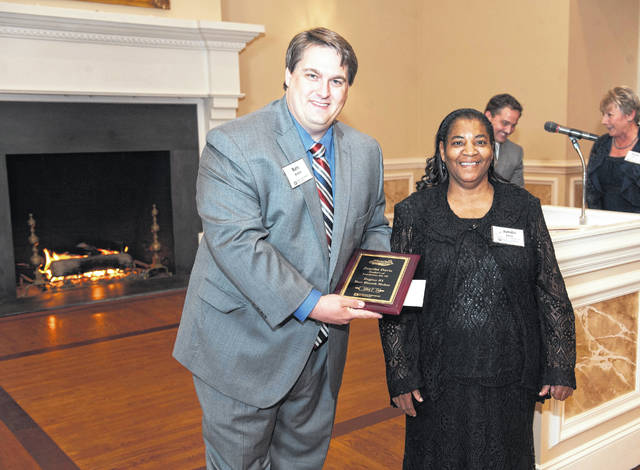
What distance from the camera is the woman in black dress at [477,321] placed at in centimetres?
187

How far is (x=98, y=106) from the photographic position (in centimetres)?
564

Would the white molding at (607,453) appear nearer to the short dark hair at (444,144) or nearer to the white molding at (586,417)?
the white molding at (586,417)

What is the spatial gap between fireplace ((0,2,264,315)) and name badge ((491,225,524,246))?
4.36 metres

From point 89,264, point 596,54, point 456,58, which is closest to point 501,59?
point 456,58

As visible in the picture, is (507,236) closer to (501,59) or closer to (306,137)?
(306,137)

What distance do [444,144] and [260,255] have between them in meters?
0.73

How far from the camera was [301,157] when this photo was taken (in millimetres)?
1731

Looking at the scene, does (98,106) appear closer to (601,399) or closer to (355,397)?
(355,397)

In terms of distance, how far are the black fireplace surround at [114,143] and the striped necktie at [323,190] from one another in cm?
436

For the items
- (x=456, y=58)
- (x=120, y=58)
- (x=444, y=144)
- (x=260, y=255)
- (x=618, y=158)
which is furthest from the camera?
(x=456, y=58)

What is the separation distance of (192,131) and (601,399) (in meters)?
4.58

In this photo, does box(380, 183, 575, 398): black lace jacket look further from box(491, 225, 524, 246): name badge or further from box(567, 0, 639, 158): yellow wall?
box(567, 0, 639, 158): yellow wall

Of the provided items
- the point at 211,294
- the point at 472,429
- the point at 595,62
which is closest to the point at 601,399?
the point at 472,429

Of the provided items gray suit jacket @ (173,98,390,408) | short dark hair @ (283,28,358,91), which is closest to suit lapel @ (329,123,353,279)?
gray suit jacket @ (173,98,390,408)
